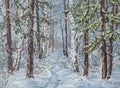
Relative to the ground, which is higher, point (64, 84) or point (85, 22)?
point (85, 22)

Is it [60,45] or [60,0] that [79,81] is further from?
[60,45]

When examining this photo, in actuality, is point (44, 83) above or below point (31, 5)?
below

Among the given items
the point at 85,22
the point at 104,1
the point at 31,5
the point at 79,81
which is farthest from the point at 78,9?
the point at 79,81

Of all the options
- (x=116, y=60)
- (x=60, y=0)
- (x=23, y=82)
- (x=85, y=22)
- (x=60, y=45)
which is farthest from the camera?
(x=60, y=45)

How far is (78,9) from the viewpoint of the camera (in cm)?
2341

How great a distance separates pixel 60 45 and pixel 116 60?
45980mm

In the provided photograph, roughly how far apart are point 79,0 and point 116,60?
474 inches

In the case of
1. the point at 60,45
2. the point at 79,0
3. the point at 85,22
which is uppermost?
the point at 79,0

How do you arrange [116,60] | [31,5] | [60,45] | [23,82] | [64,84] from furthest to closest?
[60,45]
[116,60]
[31,5]
[64,84]
[23,82]

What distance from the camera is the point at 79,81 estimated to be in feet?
64.1

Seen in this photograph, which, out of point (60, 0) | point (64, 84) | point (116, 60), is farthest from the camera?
point (60, 0)

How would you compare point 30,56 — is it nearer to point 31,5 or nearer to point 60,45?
point 31,5

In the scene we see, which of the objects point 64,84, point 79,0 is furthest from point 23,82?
point 79,0

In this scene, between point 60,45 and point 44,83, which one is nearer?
point 44,83
